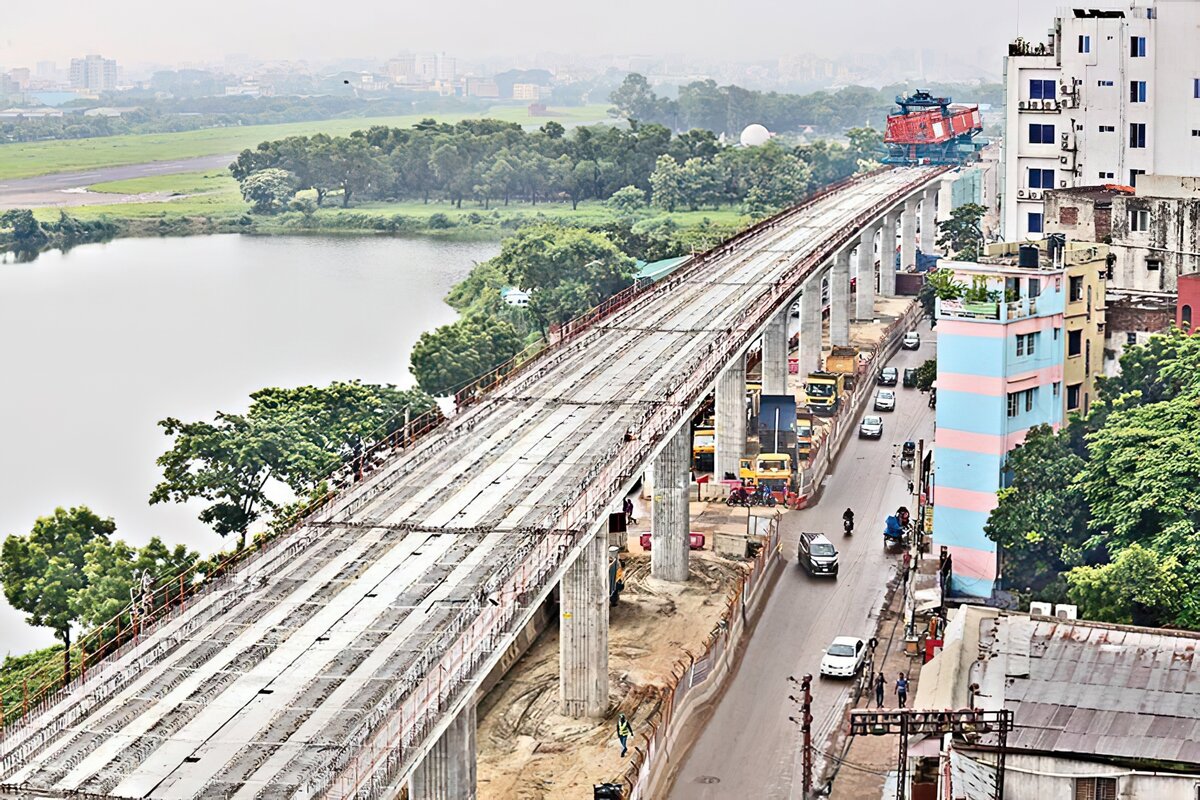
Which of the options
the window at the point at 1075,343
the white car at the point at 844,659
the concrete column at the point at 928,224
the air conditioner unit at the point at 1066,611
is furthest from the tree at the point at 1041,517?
the concrete column at the point at 928,224

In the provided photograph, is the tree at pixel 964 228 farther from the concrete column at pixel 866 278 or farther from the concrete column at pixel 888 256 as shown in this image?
the concrete column at pixel 866 278

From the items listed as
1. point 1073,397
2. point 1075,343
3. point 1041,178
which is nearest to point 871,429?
point 1073,397

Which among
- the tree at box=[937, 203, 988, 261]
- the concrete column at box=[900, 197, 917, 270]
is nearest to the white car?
the tree at box=[937, 203, 988, 261]

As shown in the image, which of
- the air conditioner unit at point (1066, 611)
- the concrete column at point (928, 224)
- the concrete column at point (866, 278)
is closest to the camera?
the air conditioner unit at point (1066, 611)

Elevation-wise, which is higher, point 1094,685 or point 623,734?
point 1094,685

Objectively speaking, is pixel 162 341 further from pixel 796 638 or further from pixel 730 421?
pixel 796 638

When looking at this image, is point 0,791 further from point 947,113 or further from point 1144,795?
point 947,113
